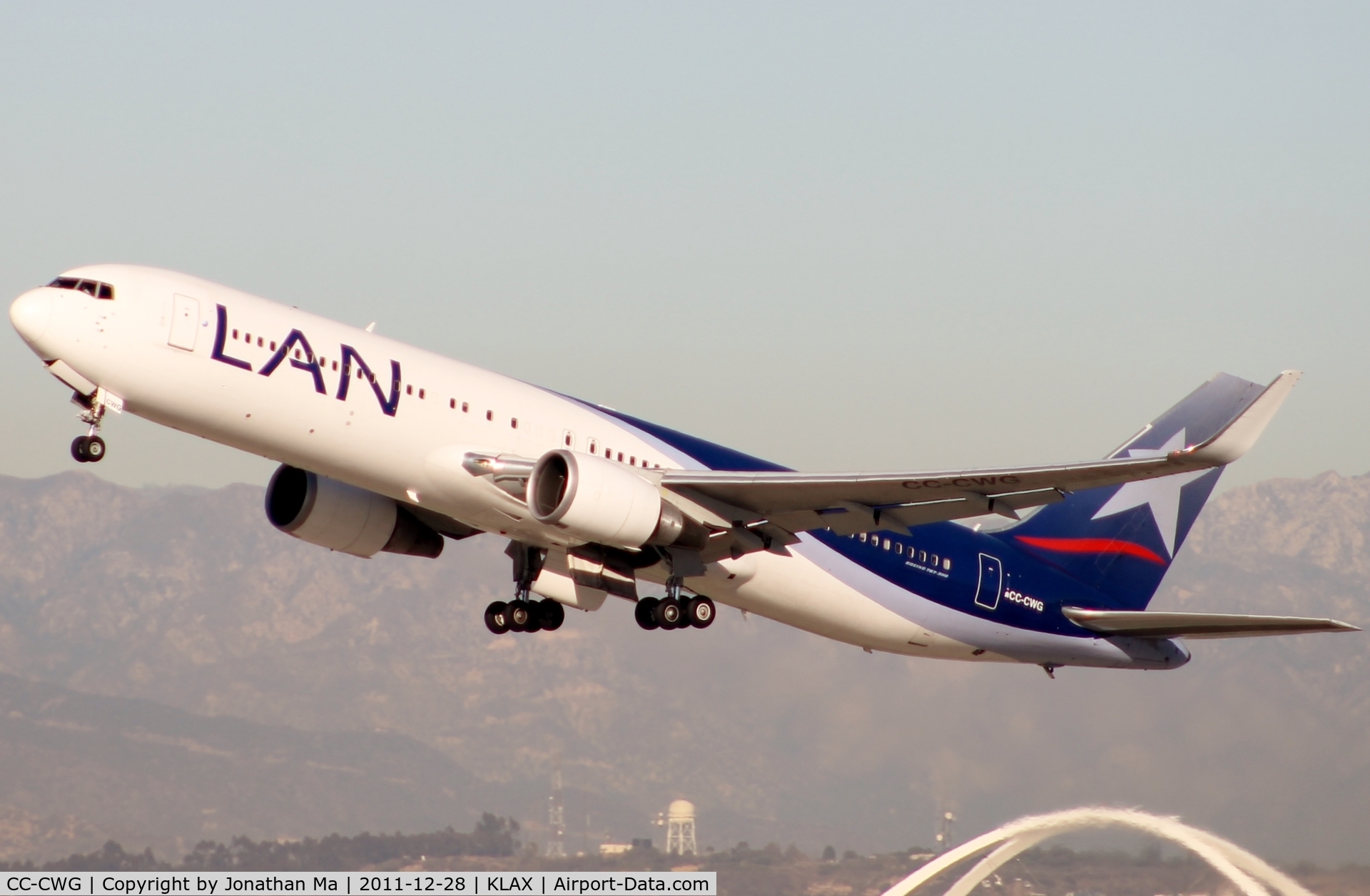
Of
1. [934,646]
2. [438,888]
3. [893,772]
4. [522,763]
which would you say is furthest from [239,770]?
[934,646]

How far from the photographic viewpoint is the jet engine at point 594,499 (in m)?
28.6

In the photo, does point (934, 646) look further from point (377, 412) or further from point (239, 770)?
point (239, 770)

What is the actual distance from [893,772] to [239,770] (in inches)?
4227

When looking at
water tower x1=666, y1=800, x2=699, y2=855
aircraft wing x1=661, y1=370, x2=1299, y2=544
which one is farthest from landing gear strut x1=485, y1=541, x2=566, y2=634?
water tower x1=666, y1=800, x2=699, y2=855

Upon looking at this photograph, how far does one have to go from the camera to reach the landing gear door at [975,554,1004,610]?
119 feet

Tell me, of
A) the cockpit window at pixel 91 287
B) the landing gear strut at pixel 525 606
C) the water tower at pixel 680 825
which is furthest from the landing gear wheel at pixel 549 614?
the water tower at pixel 680 825

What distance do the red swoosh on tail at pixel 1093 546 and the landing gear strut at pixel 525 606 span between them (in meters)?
11.6

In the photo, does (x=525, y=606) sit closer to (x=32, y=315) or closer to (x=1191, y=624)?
(x=32, y=315)

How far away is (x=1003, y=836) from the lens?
53.4 meters

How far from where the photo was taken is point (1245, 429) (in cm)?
2766

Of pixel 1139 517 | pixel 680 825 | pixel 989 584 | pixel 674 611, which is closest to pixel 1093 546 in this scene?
pixel 1139 517

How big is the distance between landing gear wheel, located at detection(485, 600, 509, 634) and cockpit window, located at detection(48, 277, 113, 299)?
10798mm

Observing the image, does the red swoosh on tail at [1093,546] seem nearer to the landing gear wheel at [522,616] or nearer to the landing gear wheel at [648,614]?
the landing gear wheel at [648,614]

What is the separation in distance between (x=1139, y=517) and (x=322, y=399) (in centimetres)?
2193
